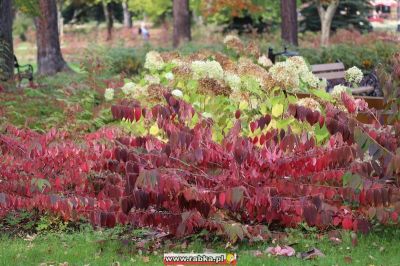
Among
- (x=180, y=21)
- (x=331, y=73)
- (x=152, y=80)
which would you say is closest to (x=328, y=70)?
(x=331, y=73)

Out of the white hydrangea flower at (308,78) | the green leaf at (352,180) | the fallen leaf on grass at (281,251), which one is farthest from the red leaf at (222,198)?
the white hydrangea flower at (308,78)

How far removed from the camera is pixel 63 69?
82.1 ft

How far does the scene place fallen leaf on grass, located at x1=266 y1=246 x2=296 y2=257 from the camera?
20.7 feet

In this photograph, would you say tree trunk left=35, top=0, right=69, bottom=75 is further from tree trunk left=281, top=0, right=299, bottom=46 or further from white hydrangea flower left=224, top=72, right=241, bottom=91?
white hydrangea flower left=224, top=72, right=241, bottom=91

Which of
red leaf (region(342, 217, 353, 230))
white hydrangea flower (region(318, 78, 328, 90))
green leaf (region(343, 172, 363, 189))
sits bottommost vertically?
red leaf (region(342, 217, 353, 230))

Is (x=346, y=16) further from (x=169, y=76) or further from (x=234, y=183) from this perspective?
(x=234, y=183)

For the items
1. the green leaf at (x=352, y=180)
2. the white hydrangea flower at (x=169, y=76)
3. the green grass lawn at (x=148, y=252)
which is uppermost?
the white hydrangea flower at (x=169, y=76)

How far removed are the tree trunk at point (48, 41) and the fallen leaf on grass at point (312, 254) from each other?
17946 mm

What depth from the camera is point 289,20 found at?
82.6ft

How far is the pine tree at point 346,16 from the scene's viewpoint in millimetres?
39438

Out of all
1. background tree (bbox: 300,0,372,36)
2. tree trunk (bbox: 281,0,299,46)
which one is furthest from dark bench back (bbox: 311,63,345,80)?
background tree (bbox: 300,0,372,36)

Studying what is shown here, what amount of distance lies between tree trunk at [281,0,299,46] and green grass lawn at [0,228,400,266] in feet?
61.2

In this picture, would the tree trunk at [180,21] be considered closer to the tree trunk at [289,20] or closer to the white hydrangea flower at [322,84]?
the tree trunk at [289,20]

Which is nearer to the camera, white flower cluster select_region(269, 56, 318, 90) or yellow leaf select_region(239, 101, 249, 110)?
white flower cluster select_region(269, 56, 318, 90)
